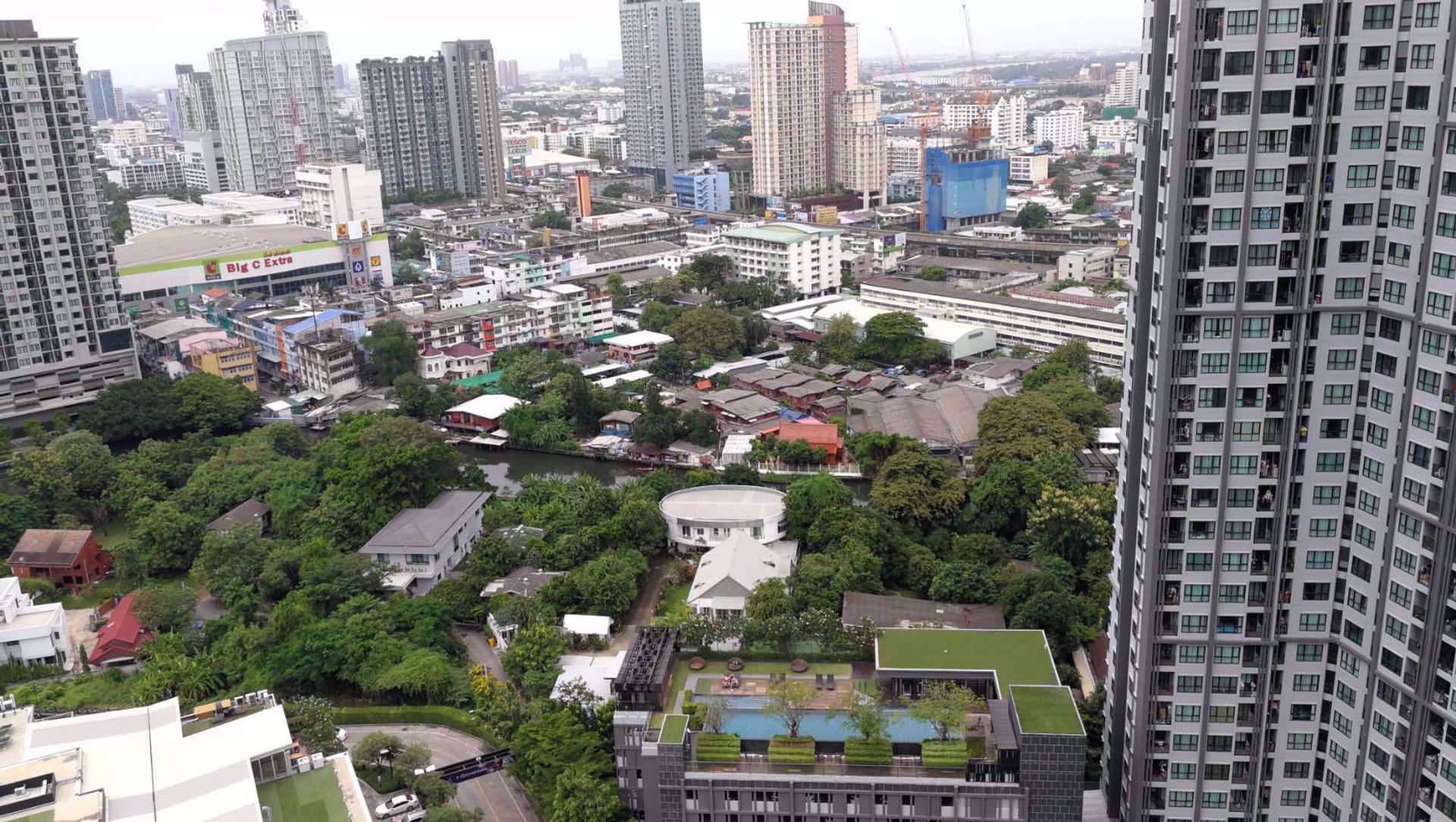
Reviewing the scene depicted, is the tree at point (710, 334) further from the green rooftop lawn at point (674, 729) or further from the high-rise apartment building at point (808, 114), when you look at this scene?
the high-rise apartment building at point (808, 114)

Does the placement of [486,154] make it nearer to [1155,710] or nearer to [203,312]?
[203,312]

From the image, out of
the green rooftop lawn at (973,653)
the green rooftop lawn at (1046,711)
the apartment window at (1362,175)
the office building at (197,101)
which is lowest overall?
the green rooftop lawn at (973,653)

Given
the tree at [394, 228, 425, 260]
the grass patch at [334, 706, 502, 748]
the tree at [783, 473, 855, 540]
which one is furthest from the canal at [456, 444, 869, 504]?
the tree at [394, 228, 425, 260]

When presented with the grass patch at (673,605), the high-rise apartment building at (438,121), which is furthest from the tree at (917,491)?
the high-rise apartment building at (438,121)

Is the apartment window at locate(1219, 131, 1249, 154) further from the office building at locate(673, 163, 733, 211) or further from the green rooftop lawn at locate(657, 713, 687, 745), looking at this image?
the office building at locate(673, 163, 733, 211)

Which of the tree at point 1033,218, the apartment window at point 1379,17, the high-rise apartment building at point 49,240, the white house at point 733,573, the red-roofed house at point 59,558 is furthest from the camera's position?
the tree at point 1033,218

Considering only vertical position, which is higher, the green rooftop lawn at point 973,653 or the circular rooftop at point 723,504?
the green rooftop lawn at point 973,653

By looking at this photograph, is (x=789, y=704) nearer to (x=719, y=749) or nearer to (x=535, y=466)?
(x=719, y=749)
